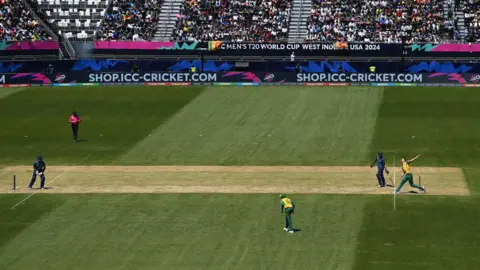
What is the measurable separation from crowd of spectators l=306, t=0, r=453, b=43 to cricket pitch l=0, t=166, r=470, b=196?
4338 centimetres

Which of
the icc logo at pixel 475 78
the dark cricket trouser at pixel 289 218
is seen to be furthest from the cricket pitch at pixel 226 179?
the icc logo at pixel 475 78

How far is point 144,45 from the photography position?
96.0 m

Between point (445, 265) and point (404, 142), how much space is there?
2546cm

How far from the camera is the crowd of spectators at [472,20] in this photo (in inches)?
3679

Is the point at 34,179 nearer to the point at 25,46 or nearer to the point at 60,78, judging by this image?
the point at 60,78

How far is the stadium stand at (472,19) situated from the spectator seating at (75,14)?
34.7 m

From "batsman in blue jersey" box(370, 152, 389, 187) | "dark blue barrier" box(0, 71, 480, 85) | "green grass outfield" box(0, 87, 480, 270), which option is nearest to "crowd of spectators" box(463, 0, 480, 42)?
"dark blue barrier" box(0, 71, 480, 85)

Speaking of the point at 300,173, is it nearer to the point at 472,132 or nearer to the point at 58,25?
the point at 472,132

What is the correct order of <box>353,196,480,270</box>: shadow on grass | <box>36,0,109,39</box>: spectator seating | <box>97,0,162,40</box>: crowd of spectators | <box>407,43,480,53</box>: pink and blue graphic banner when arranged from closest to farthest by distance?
<box>353,196,480,270</box>: shadow on grass < <box>407,43,480,53</box>: pink and blue graphic banner < <box>97,0,162,40</box>: crowd of spectators < <box>36,0,109,39</box>: spectator seating

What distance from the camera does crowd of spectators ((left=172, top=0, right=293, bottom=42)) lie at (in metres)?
97.2

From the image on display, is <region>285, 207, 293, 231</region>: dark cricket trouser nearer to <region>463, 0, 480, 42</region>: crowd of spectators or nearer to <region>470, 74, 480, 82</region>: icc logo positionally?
<region>470, 74, 480, 82</region>: icc logo

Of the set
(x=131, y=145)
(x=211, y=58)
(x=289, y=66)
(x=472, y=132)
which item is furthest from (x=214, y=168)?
(x=211, y=58)

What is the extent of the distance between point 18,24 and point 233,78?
1011 inches

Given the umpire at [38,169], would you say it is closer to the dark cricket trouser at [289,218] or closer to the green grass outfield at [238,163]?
the green grass outfield at [238,163]
